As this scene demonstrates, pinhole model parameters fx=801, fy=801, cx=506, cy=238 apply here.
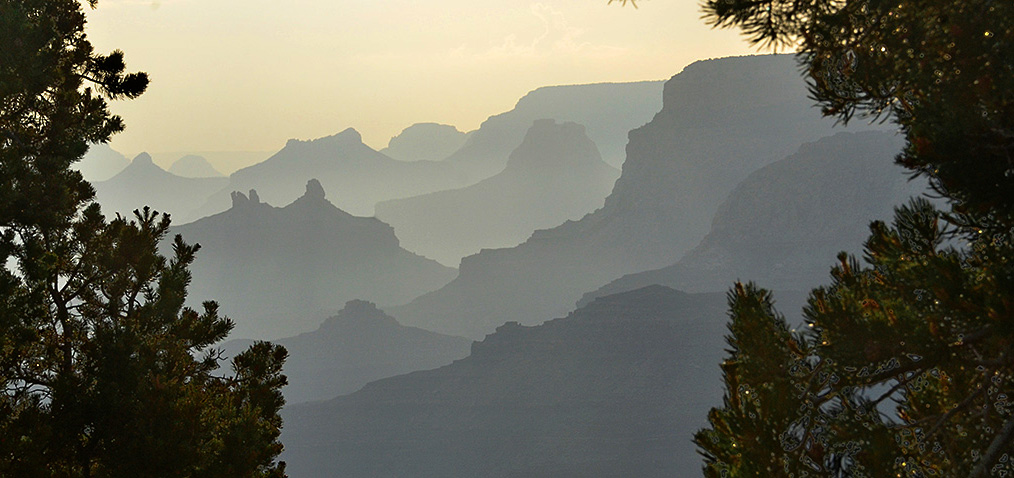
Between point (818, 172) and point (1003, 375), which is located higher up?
point (818, 172)

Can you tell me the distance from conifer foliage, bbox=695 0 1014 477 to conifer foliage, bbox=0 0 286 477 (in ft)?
25.2

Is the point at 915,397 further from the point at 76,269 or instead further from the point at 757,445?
the point at 76,269

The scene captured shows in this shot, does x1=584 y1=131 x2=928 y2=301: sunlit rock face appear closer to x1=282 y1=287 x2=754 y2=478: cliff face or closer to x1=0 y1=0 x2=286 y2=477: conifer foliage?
x1=282 y1=287 x2=754 y2=478: cliff face

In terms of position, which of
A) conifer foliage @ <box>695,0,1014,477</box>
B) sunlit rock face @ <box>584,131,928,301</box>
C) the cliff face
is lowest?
conifer foliage @ <box>695,0,1014,477</box>

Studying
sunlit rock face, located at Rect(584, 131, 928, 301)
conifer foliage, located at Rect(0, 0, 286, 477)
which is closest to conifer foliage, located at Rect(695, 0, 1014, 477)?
conifer foliage, located at Rect(0, 0, 286, 477)

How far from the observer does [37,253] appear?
10.2 metres

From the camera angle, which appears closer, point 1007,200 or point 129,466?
point 1007,200

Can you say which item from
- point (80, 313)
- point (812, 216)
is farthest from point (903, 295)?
point (812, 216)

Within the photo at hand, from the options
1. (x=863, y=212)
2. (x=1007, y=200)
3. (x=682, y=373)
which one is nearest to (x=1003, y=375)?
(x=1007, y=200)

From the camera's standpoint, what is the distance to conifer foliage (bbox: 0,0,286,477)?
9766 mm

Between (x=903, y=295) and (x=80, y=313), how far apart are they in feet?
36.2

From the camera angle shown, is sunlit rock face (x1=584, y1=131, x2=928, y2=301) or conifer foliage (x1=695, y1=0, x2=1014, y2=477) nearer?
conifer foliage (x1=695, y1=0, x2=1014, y2=477)

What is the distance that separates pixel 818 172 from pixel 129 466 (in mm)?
203560

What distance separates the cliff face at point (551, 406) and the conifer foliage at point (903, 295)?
117585 mm
